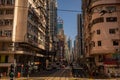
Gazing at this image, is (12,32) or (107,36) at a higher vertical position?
(12,32)

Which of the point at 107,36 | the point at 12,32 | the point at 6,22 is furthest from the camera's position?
the point at 6,22

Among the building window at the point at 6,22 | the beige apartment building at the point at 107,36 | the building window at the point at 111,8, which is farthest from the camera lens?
the building window at the point at 111,8

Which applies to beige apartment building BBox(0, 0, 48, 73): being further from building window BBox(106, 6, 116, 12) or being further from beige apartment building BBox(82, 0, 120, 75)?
building window BBox(106, 6, 116, 12)

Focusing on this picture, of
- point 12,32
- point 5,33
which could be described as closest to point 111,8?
point 12,32

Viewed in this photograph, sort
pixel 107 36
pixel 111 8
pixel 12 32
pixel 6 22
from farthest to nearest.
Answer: pixel 111 8, pixel 6 22, pixel 107 36, pixel 12 32

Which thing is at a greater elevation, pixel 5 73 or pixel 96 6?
pixel 96 6

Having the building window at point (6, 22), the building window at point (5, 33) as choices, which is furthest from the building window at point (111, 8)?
the building window at point (5, 33)

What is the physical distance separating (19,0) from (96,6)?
67.8 feet

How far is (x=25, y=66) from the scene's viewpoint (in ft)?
191

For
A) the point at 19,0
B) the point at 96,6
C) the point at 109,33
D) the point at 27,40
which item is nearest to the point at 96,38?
the point at 109,33

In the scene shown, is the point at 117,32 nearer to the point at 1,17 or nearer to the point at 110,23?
the point at 110,23

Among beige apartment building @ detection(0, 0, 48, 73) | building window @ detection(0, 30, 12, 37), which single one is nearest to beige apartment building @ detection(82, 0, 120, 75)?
beige apartment building @ detection(0, 0, 48, 73)

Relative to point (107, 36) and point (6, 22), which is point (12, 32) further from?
point (107, 36)

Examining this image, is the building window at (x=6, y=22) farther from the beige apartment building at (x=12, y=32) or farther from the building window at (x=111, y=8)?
the building window at (x=111, y=8)
